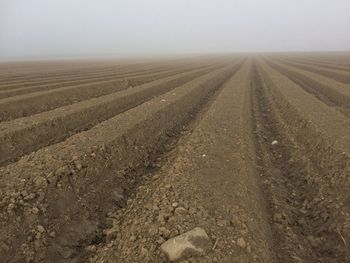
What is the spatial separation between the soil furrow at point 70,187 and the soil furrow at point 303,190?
119 inches

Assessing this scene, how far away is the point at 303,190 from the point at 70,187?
15.3 feet

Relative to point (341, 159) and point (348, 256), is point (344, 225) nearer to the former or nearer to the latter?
point (348, 256)

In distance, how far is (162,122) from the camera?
11773mm

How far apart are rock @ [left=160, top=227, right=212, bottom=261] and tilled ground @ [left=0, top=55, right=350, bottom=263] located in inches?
2.0

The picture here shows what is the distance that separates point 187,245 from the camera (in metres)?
4.51

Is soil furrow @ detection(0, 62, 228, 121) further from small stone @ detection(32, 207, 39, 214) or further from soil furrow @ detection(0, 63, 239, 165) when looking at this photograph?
small stone @ detection(32, 207, 39, 214)

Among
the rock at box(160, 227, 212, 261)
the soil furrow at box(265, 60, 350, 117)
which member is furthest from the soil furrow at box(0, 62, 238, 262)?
the soil furrow at box(265, 60, 350, 117)

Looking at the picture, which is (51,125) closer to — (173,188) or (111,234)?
(173,188)

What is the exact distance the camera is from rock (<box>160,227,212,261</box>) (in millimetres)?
4422

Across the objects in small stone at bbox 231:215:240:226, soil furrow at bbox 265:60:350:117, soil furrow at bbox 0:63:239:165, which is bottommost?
soil furrow at bbox 265:60:350:117

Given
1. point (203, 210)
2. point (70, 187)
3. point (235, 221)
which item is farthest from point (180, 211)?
point (70, 187)

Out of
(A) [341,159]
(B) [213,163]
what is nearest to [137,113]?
(B) [213,163]

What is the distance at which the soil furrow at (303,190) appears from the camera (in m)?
5.20

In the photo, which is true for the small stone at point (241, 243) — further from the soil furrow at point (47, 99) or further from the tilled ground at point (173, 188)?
the soil furrow at point (47, 99)
